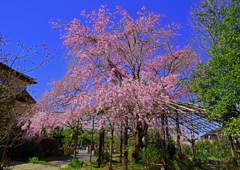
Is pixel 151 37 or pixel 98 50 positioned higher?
pixel 151 37

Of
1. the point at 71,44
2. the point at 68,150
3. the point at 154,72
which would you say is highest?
the point at 71,44

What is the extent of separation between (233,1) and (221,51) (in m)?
2.62

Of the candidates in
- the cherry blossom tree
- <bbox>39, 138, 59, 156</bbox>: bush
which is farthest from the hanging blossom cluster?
<bbox>39, 138, 59, 156</bbox>: bush

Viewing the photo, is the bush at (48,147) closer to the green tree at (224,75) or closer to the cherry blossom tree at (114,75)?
the cherry blossom tree at (114,75)

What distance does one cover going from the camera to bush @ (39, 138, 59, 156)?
1714 cm

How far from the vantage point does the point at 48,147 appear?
688 inches

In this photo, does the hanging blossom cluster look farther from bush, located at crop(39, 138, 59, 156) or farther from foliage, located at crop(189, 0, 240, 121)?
bush, located at crop(39, 138, 59, 156)

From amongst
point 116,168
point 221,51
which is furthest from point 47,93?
point 221,51

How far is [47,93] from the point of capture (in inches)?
472

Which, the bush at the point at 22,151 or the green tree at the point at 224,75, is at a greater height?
the green tree at the point at 224,75

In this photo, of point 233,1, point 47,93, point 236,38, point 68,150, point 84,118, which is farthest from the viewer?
point 68,150

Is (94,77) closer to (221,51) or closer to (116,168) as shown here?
(116,168)

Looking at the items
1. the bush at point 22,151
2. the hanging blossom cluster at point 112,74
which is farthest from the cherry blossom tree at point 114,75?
the bush at point 22,151

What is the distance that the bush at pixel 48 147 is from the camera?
17139 millimetres
